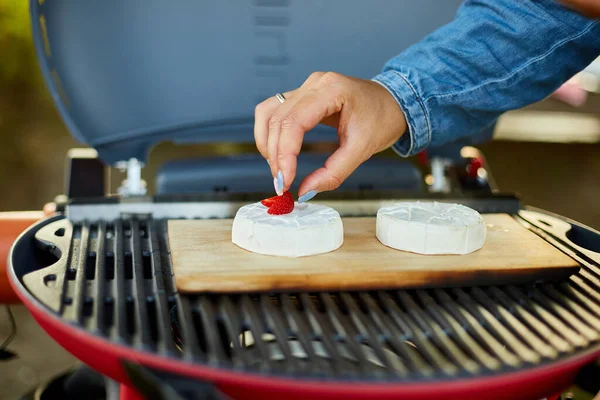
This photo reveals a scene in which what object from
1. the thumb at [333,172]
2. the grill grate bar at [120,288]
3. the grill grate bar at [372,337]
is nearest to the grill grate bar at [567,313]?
the grill grate bar at [372,337]

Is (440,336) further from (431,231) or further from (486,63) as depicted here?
(486,63)

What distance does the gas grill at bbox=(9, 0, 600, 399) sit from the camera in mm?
687

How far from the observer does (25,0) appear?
10.5ft

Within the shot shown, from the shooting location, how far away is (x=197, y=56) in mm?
1527

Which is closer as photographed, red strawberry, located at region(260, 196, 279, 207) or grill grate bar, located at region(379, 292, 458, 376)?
grill grate bar, located at region(379, 292, 458, 376)

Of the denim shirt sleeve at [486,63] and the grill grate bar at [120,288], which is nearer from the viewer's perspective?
the grill grate bar at [120,288]

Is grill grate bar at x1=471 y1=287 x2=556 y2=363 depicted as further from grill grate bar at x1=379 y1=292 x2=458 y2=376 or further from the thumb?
the thumb

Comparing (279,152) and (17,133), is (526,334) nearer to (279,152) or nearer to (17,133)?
(279,152)

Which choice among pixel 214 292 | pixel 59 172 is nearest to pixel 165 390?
pixel 214 292

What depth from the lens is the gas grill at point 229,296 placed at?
687 mm

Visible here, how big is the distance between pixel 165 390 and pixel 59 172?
3.36 m

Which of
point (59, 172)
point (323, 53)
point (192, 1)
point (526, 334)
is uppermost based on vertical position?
point (192, 1)

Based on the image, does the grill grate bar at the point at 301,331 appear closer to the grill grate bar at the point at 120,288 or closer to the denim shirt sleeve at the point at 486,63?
the grill grate bar at the point at 120,288

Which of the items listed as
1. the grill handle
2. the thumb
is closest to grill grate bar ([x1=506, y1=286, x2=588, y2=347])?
the thumb
